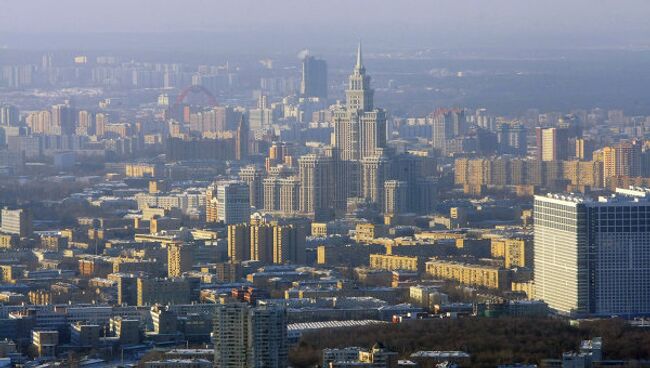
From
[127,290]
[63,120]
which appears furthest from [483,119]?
[127,290]

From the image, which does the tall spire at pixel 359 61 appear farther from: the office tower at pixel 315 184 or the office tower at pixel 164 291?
the office tower at pixel 164 291

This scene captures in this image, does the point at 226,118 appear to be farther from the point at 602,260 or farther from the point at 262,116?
the point at 602,260

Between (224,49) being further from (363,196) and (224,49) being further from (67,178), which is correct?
(363,196)

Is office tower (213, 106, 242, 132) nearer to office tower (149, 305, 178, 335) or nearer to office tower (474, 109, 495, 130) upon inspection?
office tower (474, 109, 495, 130)

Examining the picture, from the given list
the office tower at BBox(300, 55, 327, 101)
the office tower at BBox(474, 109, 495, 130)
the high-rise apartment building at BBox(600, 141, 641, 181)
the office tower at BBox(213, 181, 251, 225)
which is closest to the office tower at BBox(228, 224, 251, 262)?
the office tower at BBox(213, 181, 251, 225)

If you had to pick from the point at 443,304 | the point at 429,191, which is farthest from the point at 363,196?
the point at 443,304

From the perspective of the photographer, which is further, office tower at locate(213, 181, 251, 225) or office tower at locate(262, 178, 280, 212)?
office tower at locate(262, 178, 280, 212)
